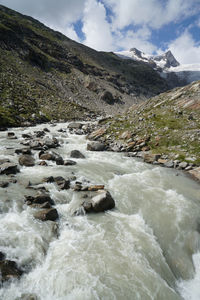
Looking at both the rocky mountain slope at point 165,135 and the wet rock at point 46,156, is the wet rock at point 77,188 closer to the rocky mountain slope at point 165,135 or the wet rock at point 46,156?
the wet rock at point 46,156

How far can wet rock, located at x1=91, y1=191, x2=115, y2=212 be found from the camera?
38.2ft

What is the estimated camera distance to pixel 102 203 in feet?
38.7

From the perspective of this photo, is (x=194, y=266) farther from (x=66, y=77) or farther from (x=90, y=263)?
(x=66, y=77)

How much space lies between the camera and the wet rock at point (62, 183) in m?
13.6

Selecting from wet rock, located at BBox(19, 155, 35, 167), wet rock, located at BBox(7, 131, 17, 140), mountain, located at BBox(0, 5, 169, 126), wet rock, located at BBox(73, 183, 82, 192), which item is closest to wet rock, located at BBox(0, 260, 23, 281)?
wet rock, located at BBox(73, 183, 82, 192)

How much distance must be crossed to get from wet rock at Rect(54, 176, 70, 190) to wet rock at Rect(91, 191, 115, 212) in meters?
2.69

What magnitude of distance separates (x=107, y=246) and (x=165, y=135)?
22777 mm

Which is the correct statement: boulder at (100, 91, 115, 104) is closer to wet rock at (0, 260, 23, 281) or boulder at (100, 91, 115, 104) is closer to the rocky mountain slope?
the rocky mountain slope

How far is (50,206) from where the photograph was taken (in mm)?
11039

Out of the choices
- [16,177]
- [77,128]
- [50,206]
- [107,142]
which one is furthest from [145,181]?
[77,128]

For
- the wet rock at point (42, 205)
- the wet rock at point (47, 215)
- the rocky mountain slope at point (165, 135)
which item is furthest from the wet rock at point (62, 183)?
the rocky mountain slope at point (165, 135)

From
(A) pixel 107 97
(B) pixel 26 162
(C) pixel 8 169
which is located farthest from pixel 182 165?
(A) pixel 107 97

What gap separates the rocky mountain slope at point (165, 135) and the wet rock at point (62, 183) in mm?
13692

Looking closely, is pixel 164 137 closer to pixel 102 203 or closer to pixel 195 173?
pixel 195 173
